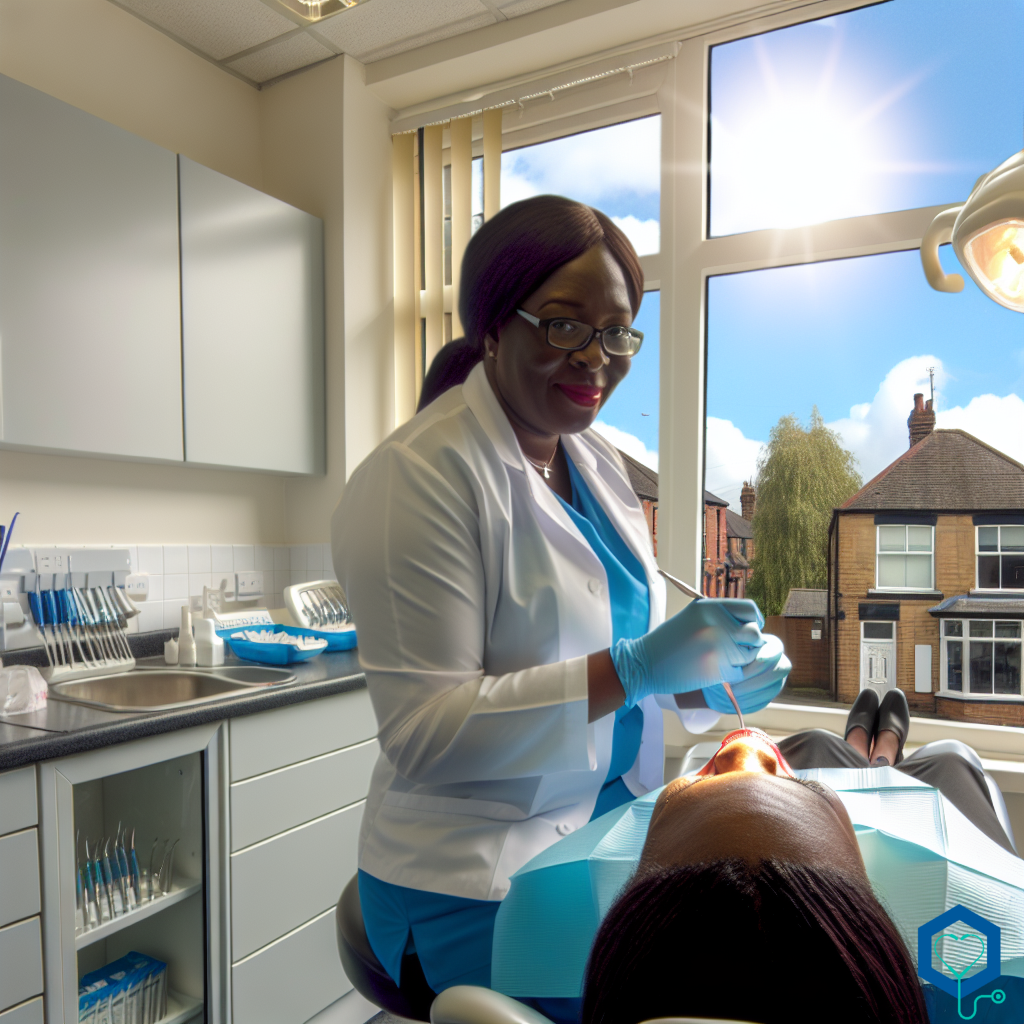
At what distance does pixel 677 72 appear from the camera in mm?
2490

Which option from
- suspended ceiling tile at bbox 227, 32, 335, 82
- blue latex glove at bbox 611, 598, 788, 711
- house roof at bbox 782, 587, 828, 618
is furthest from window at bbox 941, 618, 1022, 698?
suspended ceiling tile at bbox 227, 32, 335, 82

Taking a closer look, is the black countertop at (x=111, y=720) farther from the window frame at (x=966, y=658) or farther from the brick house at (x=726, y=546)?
the window frame at (x=966, y=658)

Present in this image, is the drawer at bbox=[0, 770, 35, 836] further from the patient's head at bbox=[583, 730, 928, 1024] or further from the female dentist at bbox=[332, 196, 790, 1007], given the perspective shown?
the patient's head at bbox=[583, 730, 928, 1024]

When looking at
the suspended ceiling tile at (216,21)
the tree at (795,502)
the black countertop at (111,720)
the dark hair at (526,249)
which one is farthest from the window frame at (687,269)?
the dark hair at (526,249)

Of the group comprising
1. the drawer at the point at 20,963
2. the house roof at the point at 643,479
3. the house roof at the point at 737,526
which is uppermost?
the house roof at the point at 643,479

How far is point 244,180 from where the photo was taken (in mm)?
2838

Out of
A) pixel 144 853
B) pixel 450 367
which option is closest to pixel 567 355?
pixel 450 367

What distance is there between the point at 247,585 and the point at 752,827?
2.42m

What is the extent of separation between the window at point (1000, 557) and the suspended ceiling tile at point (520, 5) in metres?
1.96

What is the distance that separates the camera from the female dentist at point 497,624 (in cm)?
89

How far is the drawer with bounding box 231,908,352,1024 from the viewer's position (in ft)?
5.91

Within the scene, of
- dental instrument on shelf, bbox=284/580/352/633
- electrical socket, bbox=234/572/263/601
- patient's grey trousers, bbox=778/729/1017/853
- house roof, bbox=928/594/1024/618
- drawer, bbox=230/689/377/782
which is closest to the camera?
patient's grey trousers, bbox=778/729/1017/853

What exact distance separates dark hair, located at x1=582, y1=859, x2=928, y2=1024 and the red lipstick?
24.4 inches

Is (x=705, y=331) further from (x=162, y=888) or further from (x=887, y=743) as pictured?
(x=162, y=888)
